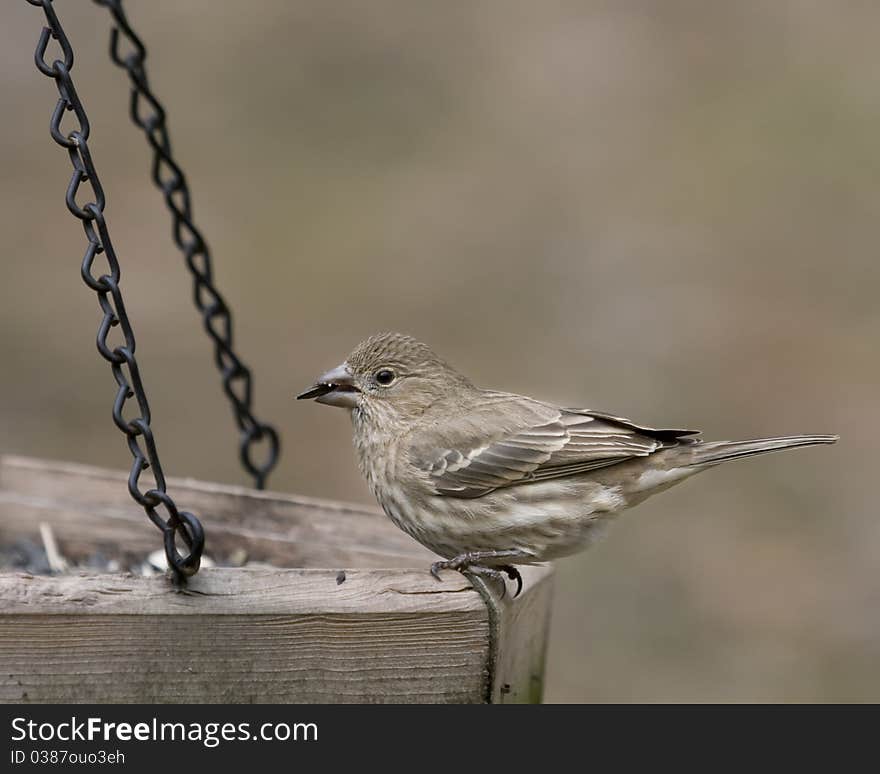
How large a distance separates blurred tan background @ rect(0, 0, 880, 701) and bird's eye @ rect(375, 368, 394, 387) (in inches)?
124

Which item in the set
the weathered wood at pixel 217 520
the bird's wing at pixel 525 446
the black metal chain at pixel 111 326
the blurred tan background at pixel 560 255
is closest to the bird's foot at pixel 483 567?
the bird's wing at pixel 525 446

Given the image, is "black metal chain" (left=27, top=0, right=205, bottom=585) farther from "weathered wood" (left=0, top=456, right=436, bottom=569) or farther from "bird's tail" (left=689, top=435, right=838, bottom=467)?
"bird's tail" (left=689, top=435, right=838, bottom=467)

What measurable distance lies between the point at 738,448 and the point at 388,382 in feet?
3.82

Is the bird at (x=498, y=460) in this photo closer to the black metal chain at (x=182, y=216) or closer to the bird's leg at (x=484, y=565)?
the bird's leg at (x=484, y=565)

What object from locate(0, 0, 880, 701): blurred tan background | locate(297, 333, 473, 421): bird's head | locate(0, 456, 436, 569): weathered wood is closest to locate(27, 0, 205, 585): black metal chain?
locate(297, 333, 473, 421): bird's head

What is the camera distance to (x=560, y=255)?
34.5 feet

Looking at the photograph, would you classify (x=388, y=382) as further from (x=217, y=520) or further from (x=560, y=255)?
(x=560, y=255)

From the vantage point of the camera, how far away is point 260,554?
5203 mm

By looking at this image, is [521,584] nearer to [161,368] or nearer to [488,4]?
[161,368]

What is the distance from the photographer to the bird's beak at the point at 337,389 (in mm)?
4836

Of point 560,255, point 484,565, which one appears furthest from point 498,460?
point 560,255

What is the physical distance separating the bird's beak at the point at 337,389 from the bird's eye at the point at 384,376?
0.08 m

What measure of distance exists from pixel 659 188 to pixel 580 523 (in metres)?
6.91
